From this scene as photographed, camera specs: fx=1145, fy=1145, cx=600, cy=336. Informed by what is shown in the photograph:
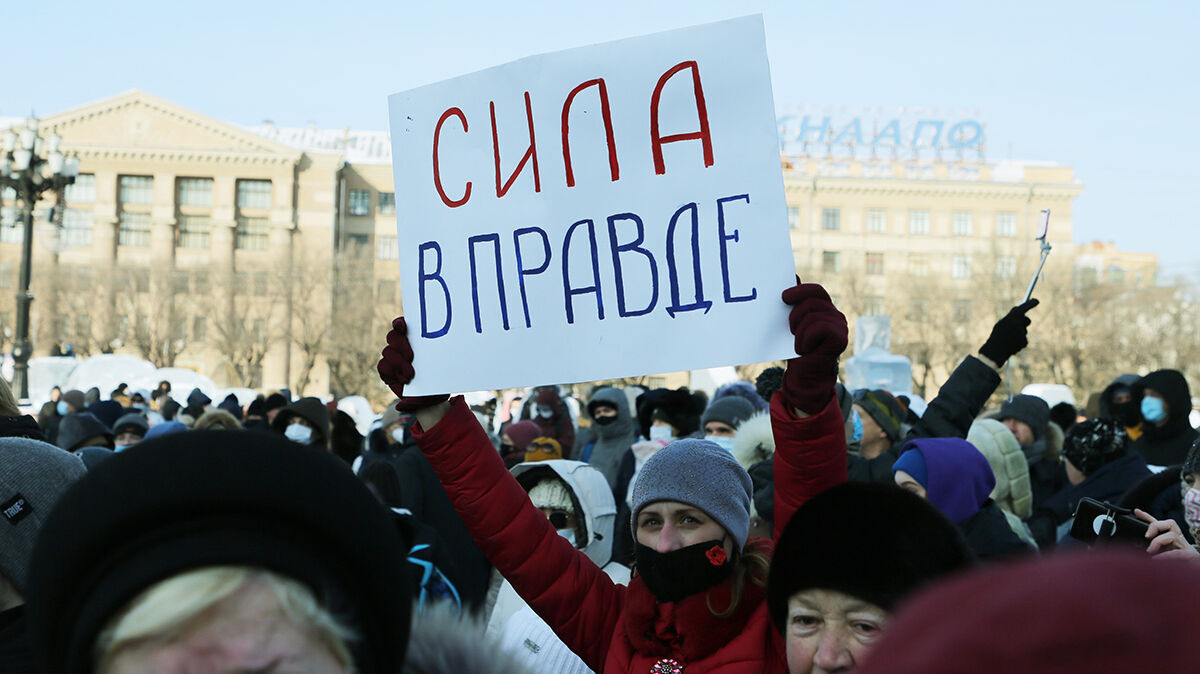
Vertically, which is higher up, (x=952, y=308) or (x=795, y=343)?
(x=952, y=308)

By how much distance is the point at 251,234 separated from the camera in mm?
66188

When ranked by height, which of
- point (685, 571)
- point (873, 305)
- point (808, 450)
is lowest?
point (685, 571)

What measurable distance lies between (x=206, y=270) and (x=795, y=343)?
53.7 metres

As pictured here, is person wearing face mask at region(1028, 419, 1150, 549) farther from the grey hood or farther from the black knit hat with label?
the black knit hat with label

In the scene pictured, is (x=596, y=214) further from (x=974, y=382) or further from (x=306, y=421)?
(x=306, y=421)

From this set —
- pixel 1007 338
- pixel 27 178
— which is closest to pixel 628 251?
pixel 1007 338

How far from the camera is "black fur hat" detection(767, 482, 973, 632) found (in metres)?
1.84

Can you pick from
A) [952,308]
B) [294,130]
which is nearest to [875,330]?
[952,308]

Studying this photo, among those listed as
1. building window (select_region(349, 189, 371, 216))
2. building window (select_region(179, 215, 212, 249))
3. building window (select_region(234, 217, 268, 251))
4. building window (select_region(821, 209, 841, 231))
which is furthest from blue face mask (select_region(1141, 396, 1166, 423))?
building window (select_region(179, 215, 212, 249))

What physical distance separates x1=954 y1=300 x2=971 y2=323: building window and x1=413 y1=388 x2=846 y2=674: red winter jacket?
2113 inches

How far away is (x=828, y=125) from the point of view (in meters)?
67.0

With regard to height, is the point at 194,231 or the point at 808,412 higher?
the point at 194,231

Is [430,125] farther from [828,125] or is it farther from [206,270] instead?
[828,125]

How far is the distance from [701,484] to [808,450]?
1.13 feet
